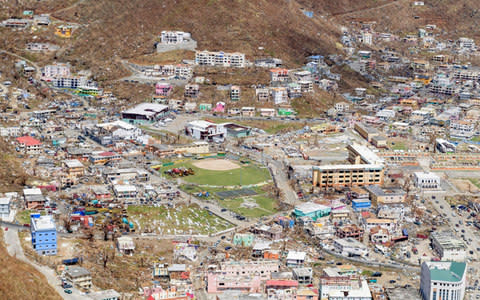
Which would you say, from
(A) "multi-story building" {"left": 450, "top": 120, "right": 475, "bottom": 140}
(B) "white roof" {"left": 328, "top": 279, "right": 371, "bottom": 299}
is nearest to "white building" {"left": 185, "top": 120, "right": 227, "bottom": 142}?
(A) "multi-story building" {"left": 450, "top": 120, "right": 475, "bottom": 140}

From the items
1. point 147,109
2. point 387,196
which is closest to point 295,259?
point 387,196

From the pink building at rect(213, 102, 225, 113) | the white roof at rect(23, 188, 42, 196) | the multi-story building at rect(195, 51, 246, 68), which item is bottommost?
→ the white roof at rect(23, 188, 42, 196)

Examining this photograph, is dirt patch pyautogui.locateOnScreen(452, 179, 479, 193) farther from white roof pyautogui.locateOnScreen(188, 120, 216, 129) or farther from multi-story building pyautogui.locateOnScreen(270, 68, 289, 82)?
multi-story building pyautogui.locateOnScreen(270, 68, 289, 82)

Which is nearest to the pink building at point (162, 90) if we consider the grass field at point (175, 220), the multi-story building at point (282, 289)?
the grass field at point (175, 220)

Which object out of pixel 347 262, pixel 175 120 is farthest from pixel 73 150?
pixel 347 262

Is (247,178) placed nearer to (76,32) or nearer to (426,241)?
(426,241)

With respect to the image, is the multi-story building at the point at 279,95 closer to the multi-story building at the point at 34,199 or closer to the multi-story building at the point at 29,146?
the multi-story building at the point at 29,146
